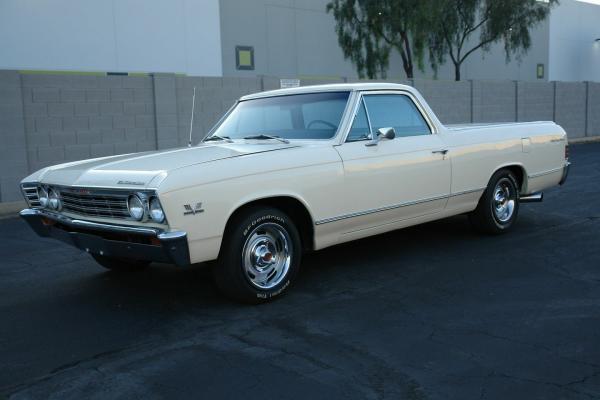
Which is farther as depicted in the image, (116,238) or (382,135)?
(382,135)

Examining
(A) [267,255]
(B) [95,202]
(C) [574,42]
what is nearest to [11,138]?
(B) [95,202]

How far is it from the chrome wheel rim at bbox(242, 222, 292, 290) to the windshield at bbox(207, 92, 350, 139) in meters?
1.01

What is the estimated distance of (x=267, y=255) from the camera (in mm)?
4906

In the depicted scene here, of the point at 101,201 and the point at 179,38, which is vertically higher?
the point at 179,38

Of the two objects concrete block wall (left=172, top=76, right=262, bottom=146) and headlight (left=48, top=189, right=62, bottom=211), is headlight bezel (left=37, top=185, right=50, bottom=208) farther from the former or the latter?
concrete block wall (left=172, top=76, right=262, bottom=146)

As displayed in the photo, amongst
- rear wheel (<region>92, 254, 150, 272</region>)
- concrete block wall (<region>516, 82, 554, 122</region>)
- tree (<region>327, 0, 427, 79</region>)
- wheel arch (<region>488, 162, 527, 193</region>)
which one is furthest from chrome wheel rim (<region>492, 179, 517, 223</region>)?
tree (<region>327, 0, 427, 79</region>)

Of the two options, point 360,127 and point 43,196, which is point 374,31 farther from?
point 43,196

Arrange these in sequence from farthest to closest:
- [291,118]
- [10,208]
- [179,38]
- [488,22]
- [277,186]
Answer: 1. [488,22]
2. [179,38]
3. [10,208]
4. [291,118]
5. [277,186]

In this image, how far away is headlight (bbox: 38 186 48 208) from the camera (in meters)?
5.23

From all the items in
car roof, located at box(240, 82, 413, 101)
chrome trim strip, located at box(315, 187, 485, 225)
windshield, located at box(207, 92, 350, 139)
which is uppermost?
car roof, located at box(240, 82, 413, 101)

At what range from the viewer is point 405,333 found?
13.8 feet

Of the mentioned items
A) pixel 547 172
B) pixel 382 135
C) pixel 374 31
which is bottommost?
pixel 547 172

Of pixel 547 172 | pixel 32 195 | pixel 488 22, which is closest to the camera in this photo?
pixel 32 195

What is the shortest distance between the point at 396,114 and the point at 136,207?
280 centimetres
